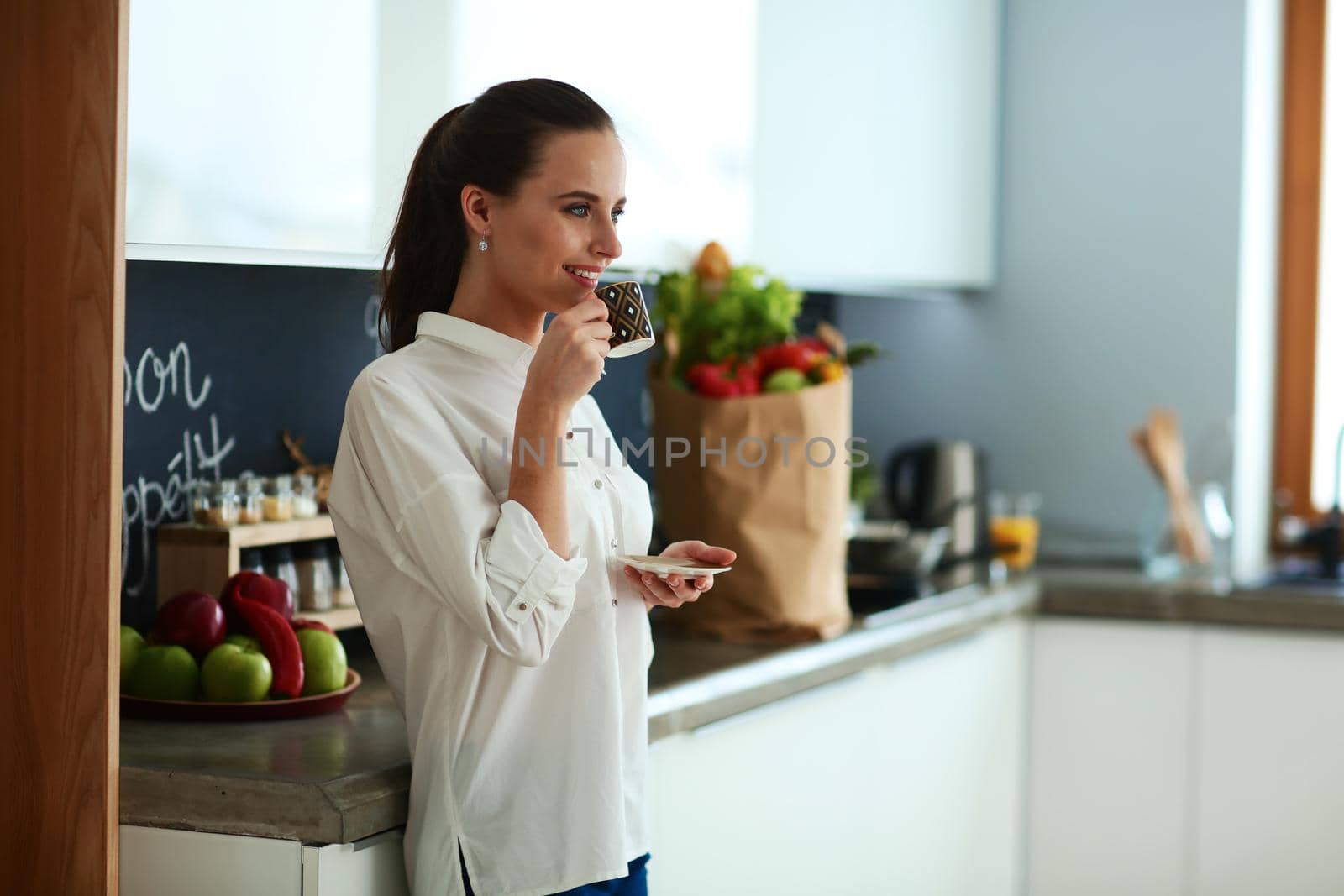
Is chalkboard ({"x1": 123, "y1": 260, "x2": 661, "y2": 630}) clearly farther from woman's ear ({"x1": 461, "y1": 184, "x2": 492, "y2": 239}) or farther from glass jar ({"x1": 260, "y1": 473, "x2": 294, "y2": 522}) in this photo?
woman's ear ({"x1": 461, "y1": 184, "x2": 492, "y2": 239})

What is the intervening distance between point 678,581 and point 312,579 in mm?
568

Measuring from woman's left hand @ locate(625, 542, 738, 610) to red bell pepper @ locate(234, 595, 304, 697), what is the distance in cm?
36

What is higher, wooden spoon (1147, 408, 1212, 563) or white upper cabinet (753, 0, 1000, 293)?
white upper cabinet (753, 0, 1000, 293)

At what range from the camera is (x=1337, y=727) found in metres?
2.35

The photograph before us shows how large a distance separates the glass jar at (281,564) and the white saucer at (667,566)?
534mm

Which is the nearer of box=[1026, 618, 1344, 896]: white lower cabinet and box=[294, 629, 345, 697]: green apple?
box=[294, 629, 345, 697]: green apple

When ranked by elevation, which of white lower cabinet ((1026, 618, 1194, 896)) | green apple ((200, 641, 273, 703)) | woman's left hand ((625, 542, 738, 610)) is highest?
woman's left hand ((625, 542, 738, 610))

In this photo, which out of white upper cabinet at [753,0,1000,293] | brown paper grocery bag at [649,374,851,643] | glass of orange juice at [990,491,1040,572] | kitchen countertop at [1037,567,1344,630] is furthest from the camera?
glass of orange juice at [990,491,1040,572]

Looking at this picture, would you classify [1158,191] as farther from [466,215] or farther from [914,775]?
[466,215]

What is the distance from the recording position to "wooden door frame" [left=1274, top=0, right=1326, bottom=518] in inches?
113

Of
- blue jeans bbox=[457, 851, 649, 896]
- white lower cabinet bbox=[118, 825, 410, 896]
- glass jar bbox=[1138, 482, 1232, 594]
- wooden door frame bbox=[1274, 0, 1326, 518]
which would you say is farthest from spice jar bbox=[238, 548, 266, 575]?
wooden door frame bbox=[1274, 0, 1326, 518]

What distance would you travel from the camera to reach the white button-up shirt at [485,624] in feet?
3.37

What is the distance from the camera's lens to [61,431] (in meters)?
1.07

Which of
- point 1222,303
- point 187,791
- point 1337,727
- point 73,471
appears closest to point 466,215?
point 73,471
